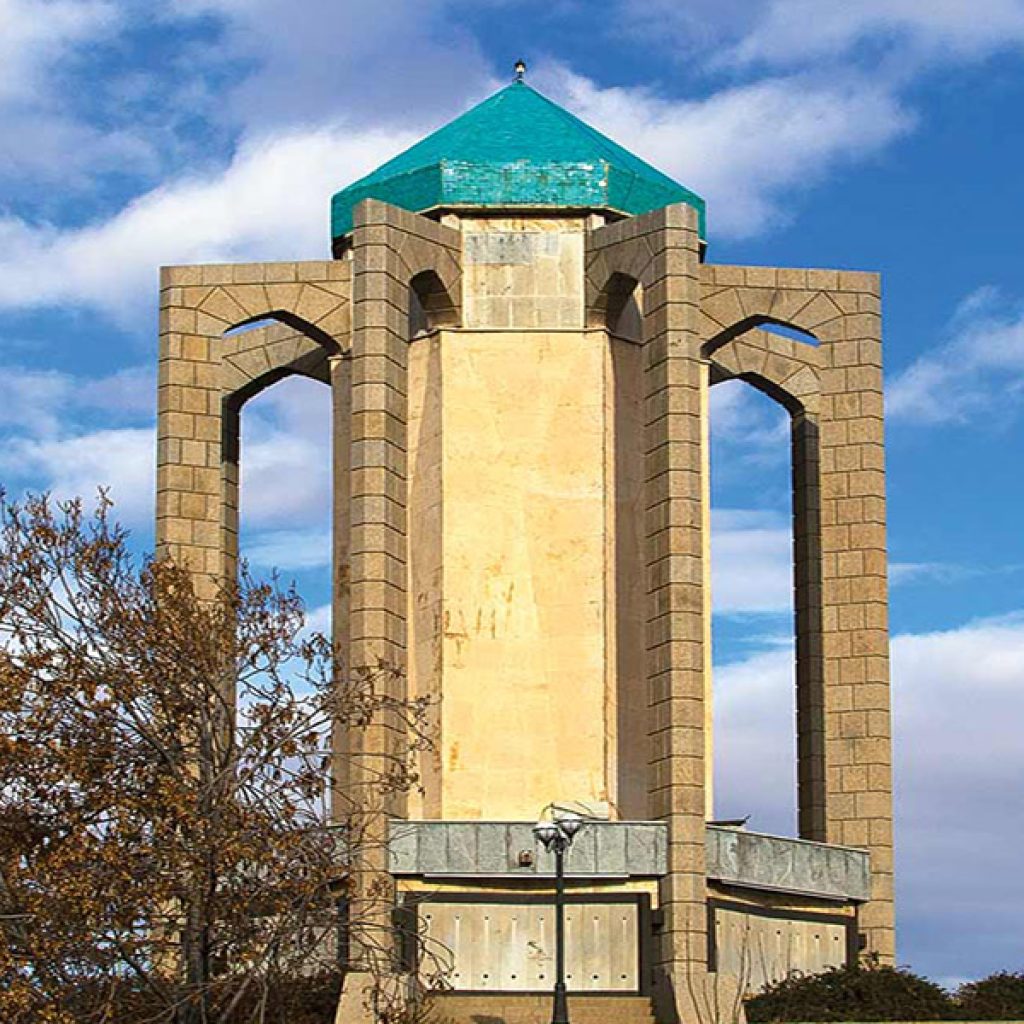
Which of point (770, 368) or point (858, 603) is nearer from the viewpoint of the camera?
point (858, 603)

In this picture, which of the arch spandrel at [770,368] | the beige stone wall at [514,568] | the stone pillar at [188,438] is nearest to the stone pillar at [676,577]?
the beige stone wall at [514,568]

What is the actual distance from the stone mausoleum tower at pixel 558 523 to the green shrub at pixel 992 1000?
10.3 feet

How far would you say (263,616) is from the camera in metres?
33.5

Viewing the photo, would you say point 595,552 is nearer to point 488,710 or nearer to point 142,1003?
point 488,710

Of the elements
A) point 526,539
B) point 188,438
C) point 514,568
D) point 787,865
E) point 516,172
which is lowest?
point 787,865

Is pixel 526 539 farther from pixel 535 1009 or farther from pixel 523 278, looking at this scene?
pixel 535 1009

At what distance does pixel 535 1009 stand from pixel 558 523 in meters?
8.98

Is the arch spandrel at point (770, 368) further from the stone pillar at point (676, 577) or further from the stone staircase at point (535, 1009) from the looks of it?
the stone staircase at point (535, 1009)

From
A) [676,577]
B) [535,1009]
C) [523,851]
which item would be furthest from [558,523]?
[535,1009]

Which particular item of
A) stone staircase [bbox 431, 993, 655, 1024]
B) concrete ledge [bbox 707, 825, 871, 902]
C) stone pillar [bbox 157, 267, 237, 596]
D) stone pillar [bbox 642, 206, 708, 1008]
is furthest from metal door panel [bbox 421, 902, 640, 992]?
stone pillar [bbox 157, 267, 237, 596]

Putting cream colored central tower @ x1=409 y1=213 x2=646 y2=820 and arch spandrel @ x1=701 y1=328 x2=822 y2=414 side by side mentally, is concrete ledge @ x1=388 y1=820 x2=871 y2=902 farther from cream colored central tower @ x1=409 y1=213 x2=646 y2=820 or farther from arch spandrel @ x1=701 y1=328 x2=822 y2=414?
arch spandrel @ x1=701 y1=328 x2=822 y2=414

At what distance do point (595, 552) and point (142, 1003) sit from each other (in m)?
13.5

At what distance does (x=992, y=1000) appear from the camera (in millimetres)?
37875

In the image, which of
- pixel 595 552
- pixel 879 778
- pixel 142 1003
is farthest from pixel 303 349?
pixel 142 1003
